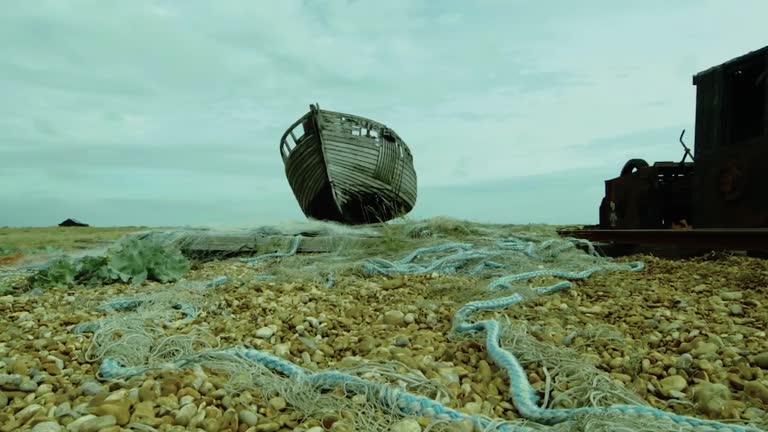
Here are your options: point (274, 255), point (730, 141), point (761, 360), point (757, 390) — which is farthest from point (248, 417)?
point (730, 141)

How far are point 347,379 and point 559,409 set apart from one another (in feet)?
2.40

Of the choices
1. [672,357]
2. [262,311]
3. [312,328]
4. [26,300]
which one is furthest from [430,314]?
[26,300]

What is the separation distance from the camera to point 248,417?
1.74m

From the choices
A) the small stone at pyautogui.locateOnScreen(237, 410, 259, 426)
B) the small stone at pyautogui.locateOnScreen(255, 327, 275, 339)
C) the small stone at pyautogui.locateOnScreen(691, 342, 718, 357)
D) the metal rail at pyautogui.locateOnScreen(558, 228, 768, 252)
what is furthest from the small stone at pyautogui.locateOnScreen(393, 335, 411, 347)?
the metal rail at pyautogui.locateOnScreen(558, 228, 768, 252)

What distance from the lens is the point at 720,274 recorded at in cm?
459

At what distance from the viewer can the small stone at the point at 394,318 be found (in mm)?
2916

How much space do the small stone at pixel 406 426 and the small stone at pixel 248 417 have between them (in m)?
0.44

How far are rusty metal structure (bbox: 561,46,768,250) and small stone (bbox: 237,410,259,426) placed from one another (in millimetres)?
4221

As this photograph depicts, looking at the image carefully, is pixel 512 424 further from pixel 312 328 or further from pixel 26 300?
pixel 26 300

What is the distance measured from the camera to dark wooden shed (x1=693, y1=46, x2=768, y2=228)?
6672 millimetres

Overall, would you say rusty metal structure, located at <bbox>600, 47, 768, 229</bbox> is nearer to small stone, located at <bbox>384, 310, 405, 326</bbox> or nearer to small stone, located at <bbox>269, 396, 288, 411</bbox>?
small stone, located at <bbox>384, 310, 405, 326</bbox>

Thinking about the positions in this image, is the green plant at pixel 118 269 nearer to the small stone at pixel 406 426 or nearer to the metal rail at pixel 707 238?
the small stone at pixel 406 426

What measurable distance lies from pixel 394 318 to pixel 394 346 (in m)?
→ 0.46

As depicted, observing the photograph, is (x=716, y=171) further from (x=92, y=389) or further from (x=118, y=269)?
(x=92, y=389)
